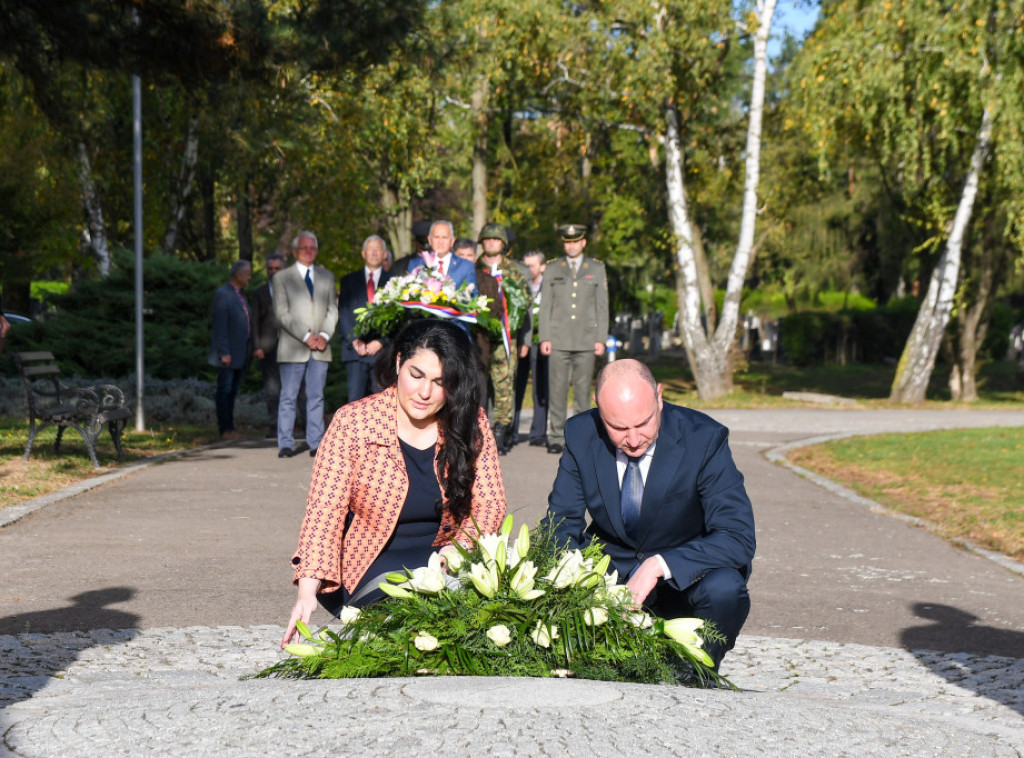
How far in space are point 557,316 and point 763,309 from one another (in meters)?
49.6

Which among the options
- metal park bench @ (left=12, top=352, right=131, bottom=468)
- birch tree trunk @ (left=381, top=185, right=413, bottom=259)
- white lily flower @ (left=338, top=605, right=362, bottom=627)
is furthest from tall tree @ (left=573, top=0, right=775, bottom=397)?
white lily flower @ (left=338, top=605, right=362, bottom=627)

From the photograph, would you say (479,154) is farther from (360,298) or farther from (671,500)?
(671,500)

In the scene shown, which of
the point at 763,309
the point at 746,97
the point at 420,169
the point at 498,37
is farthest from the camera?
the point at 763,309

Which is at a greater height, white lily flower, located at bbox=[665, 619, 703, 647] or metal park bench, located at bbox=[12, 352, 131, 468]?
metal park bench, located at bbox=[12, 352, 131, 468]

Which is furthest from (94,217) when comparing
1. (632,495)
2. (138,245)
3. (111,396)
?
(632,495)

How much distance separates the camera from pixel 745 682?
18.6 feet

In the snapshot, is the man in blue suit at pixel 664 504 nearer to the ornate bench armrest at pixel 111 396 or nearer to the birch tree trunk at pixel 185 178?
the ornate bench armrest at pixel 111 396

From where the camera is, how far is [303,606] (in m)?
4.90

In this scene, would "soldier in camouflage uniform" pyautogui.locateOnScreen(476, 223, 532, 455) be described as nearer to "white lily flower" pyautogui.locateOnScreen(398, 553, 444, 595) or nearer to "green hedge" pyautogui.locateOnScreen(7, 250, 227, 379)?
"white lily flower" pyautogui.locateOnScreen(398, 553, 444, 595)

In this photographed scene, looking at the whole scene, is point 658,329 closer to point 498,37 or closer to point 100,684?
point 498,37

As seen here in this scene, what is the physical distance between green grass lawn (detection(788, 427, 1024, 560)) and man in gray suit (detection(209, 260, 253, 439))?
6.39 m

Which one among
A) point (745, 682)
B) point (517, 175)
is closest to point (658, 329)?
point (517, 175)

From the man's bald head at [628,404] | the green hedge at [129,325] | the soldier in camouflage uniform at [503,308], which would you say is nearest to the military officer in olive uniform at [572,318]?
the soldier in camouflage uniform at [503,308]

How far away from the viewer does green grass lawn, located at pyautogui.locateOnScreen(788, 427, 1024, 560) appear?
1045 centimetres
